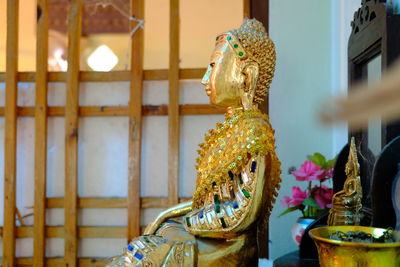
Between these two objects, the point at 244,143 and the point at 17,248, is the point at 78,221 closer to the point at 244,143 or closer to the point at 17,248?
the point at 17,248

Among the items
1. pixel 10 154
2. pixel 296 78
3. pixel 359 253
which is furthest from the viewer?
pixel 10 154

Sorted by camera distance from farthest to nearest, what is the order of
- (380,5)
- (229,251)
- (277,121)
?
1. (277,121)
2. (229,251)
3. (380,5)

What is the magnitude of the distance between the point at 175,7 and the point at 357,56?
3.54 feet

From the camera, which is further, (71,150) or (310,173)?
(71,150)

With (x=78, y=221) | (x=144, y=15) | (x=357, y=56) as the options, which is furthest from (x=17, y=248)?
(x=357, y=56)

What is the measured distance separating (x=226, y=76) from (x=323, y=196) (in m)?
0.61

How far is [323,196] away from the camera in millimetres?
1416

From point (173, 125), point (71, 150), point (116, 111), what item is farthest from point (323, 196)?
point (71, 150)

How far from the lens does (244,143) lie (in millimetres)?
1005

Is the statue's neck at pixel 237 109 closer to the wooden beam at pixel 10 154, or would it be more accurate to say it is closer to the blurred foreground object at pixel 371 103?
the blurred foreground object at pixel 371 103

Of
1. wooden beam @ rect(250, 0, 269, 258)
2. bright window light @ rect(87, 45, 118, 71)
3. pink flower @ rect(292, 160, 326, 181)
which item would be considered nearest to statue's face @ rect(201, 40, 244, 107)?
pink flower @ rect(292, 160, 326, 181)

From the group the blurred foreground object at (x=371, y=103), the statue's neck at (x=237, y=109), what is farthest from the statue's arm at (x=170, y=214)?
the blurred foreground object at (x=371, y=103)

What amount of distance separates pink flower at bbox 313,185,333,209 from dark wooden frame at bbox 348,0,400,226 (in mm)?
369

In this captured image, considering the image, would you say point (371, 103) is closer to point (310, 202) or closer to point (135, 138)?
point (310, 202)
